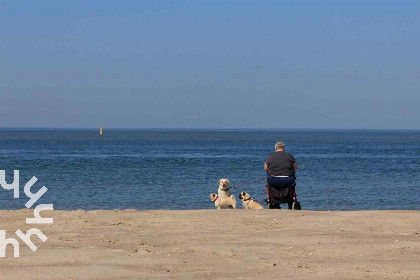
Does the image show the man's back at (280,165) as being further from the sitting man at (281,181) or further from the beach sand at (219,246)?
the beach sand at (219,246)

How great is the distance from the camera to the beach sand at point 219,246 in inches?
310

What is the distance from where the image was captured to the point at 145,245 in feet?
31.1

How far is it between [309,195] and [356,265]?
1790 centimetres

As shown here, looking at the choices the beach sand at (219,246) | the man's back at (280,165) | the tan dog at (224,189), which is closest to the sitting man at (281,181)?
the man's back at (280,165)

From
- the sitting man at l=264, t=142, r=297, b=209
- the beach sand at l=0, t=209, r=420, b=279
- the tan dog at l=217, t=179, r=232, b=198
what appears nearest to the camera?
the beach sand at l=0, t=209, r=420, b=279

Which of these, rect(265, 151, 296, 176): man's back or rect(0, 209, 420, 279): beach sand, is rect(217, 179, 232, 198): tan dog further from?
rect(0, 209, 420, 279): beach sand

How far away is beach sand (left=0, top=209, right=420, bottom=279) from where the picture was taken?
7883 millimetres

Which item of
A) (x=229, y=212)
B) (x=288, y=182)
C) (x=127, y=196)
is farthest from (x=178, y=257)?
(x=127, y=196)

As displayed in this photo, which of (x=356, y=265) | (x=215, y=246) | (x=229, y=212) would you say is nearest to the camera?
(x=356, y=265)

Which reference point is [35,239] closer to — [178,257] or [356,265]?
[178,257]

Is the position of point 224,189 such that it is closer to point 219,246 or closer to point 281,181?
point 281,181

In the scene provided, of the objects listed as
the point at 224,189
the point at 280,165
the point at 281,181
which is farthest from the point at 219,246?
the point at 224,189

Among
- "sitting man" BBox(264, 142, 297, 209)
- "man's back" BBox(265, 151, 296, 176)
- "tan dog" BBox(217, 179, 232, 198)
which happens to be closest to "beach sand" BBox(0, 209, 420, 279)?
"sitting man" BBox(264, 142, 297, 209)

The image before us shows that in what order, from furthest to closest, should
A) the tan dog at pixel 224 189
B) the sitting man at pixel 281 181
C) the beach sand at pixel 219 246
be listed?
the tan dog at pixel 224 189 < the sitting man at pixel 281 181 < the beach sand at pixel 219 246
